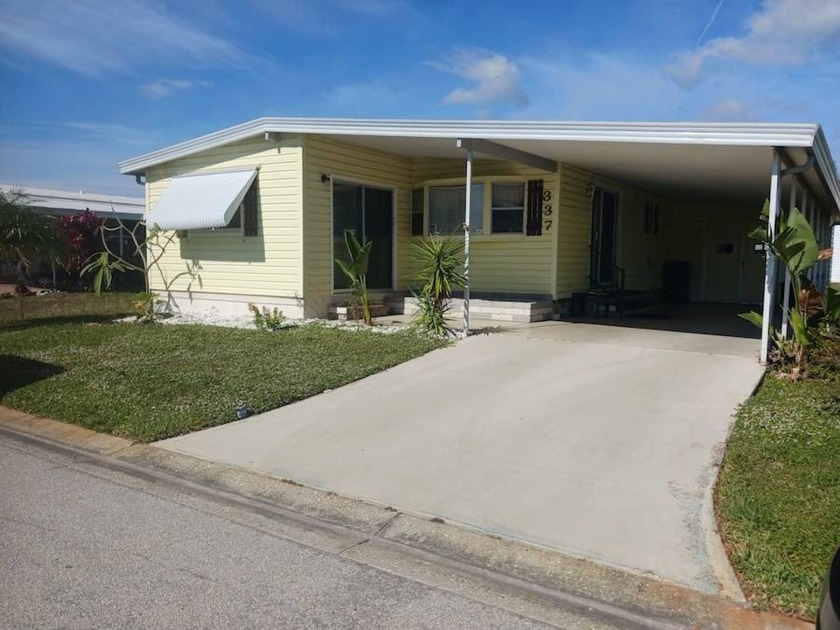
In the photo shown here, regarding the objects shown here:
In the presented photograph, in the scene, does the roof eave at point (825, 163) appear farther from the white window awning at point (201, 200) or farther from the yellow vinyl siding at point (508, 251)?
the white window awning at point (201, 200)

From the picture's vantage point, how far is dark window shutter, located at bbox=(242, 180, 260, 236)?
41.2ft

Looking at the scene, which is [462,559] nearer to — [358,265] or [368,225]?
[358,265]

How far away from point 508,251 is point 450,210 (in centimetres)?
152

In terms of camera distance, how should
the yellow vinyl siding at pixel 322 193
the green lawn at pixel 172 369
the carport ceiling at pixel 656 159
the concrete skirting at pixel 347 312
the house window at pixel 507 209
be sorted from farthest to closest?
1. the house window at pixel 507 209
2. the concrete skirting at pixel 347 312
3. the yellow vinyl siding at pixel 322 193
4. the carport ceiling at pixel 656 159
5. the green lawn at pixel 172 369

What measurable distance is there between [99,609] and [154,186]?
41.9ft

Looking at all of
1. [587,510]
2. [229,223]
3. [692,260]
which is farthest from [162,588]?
[692,260]

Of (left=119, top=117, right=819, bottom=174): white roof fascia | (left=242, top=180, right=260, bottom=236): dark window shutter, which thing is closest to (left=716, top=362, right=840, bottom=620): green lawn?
(left=119, top=117, right=819, bottom=174): white roof fascia

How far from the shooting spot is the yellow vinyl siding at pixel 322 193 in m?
11.9

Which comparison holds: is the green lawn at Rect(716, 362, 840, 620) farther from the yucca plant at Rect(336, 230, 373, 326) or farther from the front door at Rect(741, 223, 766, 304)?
the front door at Rect(741, 223, 766, 304)

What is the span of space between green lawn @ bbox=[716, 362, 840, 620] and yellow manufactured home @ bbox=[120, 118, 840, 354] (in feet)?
14.9

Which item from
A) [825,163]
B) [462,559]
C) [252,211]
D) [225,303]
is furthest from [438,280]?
[462,559]

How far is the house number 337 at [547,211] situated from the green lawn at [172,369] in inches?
152

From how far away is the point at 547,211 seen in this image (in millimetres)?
12531

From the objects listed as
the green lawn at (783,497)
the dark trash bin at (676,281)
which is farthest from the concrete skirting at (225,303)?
the dark trash bin at (676,281)
